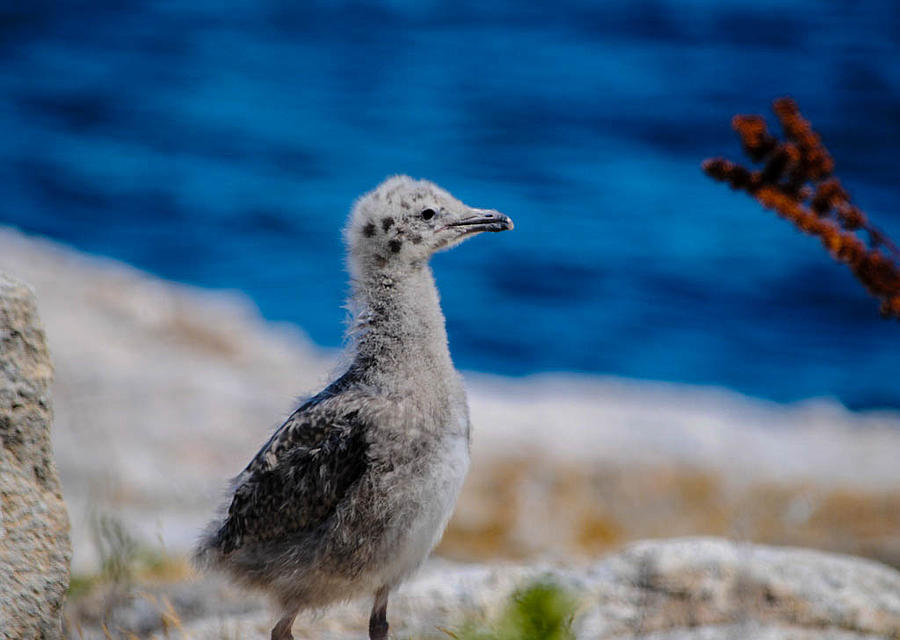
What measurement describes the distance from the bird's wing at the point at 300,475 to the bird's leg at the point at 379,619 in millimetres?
424

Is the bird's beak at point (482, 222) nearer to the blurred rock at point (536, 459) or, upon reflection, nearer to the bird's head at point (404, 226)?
the bird's head at point (404, 226)

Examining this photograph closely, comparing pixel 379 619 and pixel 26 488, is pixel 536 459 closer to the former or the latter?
pixel 379 619

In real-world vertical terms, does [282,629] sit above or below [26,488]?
below

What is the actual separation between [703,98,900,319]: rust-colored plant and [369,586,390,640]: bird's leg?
2114 millimetres

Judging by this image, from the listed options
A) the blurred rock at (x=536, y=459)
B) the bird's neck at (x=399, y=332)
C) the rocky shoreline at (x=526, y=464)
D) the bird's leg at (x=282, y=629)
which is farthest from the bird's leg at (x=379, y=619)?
the blurred rock at (x=536, y=459)

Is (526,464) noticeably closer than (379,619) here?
No

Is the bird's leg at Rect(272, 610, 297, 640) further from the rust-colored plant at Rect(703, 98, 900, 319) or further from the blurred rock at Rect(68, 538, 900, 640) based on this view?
the rust-colored plant at Rect(703, 98, 900, 319)

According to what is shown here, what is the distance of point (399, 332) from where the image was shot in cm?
448

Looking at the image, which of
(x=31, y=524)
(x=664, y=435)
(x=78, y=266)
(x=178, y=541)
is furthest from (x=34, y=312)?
(x=78, y=266)

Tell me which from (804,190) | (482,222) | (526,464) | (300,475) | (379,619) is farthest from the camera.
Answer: (526,464)

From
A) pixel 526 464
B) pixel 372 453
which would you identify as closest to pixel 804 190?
pixel 372 453

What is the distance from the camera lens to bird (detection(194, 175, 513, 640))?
4258 millimetres

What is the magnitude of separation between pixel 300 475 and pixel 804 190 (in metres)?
2.34

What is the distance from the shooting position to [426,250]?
4.61 metres
